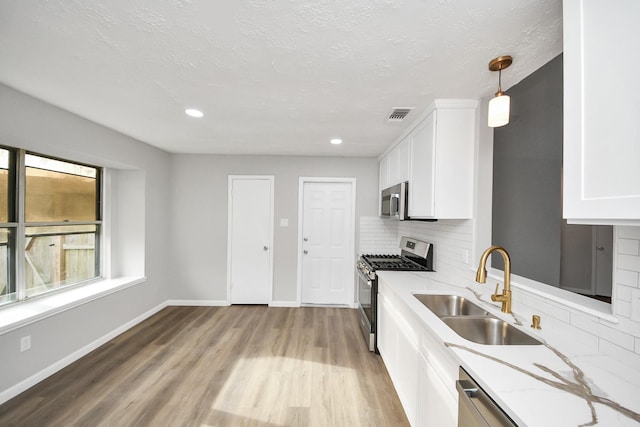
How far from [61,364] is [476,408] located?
11.0 ft

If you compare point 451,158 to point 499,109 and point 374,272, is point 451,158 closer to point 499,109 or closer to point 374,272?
point 499,109

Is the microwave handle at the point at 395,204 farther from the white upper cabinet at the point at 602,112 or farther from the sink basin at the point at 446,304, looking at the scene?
the white upper cabinet at the point at 602,112

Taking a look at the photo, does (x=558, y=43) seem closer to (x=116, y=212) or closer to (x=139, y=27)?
(x=139, y=27)

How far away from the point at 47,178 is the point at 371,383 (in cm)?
369

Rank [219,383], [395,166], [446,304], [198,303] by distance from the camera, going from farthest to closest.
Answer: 1. [198,303]
2. [395,166]
3. [219,383]
4. [446,304]

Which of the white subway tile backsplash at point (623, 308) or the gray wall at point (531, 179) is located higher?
the gray wall at point (531, 179)

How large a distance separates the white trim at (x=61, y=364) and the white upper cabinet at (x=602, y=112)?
147 inches

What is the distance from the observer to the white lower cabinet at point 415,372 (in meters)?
1.30

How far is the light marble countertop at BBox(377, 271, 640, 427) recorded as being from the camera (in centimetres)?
82

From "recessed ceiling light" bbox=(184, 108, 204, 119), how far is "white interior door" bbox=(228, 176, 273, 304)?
1.76 metres

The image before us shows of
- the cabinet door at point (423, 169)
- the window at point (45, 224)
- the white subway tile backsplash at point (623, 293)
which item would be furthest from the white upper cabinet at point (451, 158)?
the window at point (45, 224)

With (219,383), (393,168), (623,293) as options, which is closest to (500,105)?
(623,293)

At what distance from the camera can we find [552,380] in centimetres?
99

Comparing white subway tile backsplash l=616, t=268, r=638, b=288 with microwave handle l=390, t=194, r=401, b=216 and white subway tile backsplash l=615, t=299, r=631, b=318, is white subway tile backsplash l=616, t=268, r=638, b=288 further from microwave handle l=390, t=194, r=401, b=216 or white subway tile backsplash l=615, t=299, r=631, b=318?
microwave handle l=390, t=194, r=401, b=216
